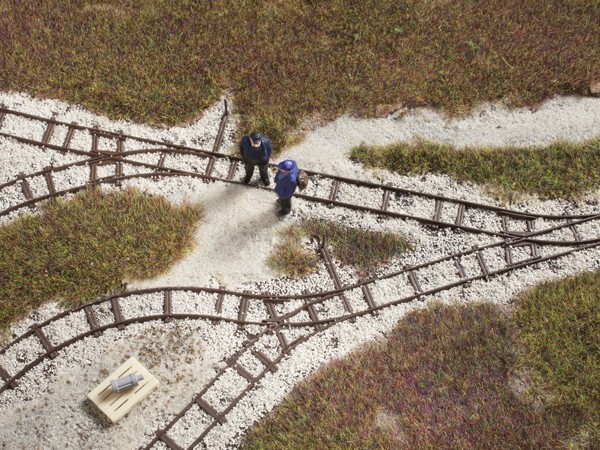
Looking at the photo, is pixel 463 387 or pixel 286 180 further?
pixel 286 180

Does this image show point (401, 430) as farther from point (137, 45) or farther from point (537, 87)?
point (137, 45)

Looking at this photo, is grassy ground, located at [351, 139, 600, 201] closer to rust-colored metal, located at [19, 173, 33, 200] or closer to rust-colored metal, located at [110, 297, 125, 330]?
rust-colored metal, located at [110, 297, 125, 330]

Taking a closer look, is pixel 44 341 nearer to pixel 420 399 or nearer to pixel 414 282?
pixel 420 399

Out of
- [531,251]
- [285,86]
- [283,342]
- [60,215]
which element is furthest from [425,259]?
[60,215]

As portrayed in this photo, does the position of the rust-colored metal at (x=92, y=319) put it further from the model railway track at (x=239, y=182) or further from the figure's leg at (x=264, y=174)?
the figure's leg at (x=264, y=174)

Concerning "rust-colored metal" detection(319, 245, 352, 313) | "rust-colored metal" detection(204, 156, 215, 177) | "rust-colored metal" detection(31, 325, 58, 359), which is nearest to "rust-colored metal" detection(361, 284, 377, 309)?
"rust-colored metal" detection(319, 245, 352, 313)

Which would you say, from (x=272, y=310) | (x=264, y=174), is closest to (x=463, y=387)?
(x=272, y=310)

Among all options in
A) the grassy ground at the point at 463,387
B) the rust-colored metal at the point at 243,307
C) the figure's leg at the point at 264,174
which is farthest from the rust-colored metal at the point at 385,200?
the rust-colored metal at the point at 243,307
